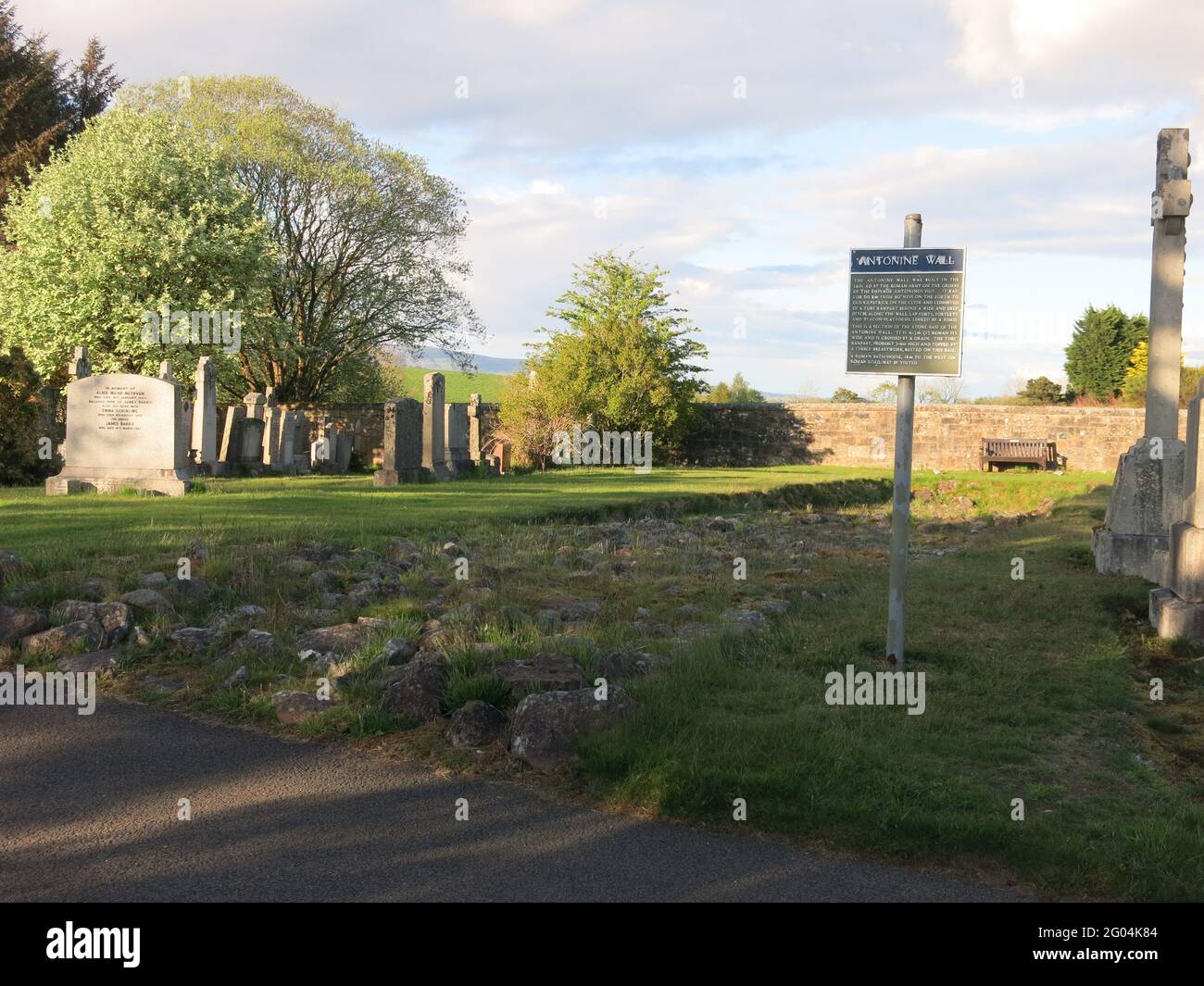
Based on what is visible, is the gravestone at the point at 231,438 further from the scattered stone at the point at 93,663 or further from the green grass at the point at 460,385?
the green grass at the point at 460,385

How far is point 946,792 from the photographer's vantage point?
5500mm

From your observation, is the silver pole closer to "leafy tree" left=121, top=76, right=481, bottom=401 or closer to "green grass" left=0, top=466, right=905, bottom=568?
"green grass" left=0, top=466, right=905, bottom=568

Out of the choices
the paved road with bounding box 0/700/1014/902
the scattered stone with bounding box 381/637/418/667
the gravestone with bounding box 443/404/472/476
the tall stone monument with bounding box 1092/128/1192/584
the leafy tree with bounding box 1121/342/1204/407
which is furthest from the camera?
the leafy tree with bounding box 1121/342/1204/407

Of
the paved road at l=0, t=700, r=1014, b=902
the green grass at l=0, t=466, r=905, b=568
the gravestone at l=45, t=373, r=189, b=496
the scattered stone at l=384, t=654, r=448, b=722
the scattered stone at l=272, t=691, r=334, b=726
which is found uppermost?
the gravestone at l=45, t=373, r=189, b=496

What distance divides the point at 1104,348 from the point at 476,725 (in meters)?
54.3

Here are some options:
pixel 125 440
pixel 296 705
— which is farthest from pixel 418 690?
pixel 125 440

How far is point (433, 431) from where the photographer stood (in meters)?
25.5

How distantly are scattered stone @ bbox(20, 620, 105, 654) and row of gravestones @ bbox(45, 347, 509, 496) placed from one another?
10.4m

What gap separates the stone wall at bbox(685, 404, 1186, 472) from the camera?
38688 millimetres

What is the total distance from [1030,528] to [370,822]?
16.4 m

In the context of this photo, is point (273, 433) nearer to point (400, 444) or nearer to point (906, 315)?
point (400, 444)

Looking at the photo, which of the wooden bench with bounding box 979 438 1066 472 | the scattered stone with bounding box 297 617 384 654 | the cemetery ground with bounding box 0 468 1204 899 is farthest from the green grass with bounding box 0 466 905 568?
the wooden bench with bounding box 979 438 1066 472

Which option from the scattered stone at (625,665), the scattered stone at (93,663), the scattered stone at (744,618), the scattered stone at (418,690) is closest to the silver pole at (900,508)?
the scattered stone at (744,618)

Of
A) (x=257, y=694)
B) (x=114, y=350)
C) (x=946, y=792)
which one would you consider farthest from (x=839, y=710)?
(x=114, y=350)
